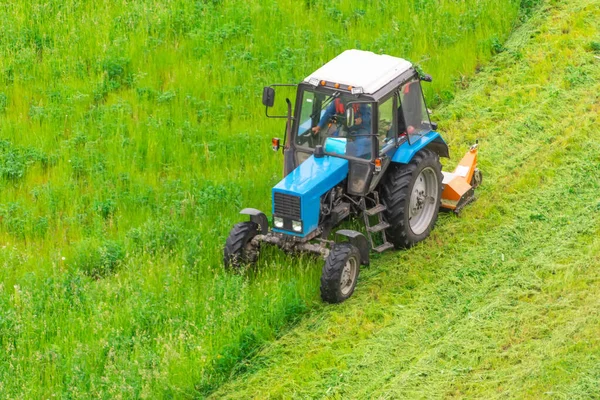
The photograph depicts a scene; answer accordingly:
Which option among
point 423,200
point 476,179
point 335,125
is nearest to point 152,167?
point 335,125

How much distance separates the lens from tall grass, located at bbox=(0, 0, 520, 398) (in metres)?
10.9

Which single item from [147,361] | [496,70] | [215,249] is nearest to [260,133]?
[215,249]

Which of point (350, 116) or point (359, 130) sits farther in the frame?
point (359, 130)

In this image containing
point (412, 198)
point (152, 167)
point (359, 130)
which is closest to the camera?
point (359, 130)

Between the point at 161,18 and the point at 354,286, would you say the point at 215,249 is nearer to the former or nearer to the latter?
the point at 354,286

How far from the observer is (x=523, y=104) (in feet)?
52.9

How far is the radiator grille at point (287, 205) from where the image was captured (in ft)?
38.3

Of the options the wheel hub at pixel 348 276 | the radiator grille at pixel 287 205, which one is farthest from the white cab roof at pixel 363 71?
the wheel hub at pixel 348 276

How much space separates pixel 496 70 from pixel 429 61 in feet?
3.64

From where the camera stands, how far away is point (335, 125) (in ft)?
40.6

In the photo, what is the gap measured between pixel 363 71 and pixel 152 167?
3651 millimetres

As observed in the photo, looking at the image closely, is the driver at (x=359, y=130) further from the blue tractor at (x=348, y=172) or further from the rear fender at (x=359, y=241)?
the rear fender at (x=359, y=241)

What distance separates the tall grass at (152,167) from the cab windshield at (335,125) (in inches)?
54.1

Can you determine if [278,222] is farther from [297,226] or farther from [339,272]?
[339,272]
